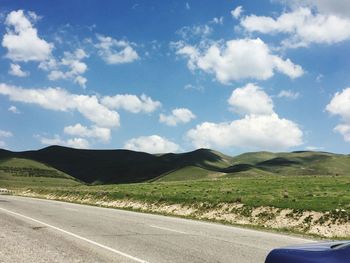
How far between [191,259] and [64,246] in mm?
4511

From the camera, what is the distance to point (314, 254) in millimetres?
5152

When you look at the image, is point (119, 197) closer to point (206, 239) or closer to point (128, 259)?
point (206, 239)

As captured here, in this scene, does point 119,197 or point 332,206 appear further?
point 119,197

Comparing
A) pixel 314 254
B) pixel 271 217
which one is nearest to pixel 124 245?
pixel 314 254

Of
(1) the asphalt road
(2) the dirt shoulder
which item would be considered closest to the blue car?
(1) the asphalt road

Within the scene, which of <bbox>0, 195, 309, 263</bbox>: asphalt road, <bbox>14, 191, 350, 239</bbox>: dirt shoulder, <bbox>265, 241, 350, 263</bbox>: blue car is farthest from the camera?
<bbox>14, 191, 350, 239</bbox>: dirt shoulder

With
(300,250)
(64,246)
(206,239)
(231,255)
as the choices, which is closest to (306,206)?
(206,239)

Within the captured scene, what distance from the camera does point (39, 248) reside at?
13.6 m

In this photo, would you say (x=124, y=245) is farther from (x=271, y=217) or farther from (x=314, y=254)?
(x=271, y=217)

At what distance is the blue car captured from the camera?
16.0 feet

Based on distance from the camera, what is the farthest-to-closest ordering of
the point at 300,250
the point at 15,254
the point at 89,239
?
the point at 89,239 → the point at 15,254 → the point at 300,250

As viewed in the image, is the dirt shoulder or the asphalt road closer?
the asphalt road

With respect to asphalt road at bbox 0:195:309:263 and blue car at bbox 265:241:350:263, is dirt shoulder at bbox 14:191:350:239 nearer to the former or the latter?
asphalt road at bbox 0:195:309:263

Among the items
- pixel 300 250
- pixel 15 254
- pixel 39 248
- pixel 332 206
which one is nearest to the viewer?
pixel 300 250
